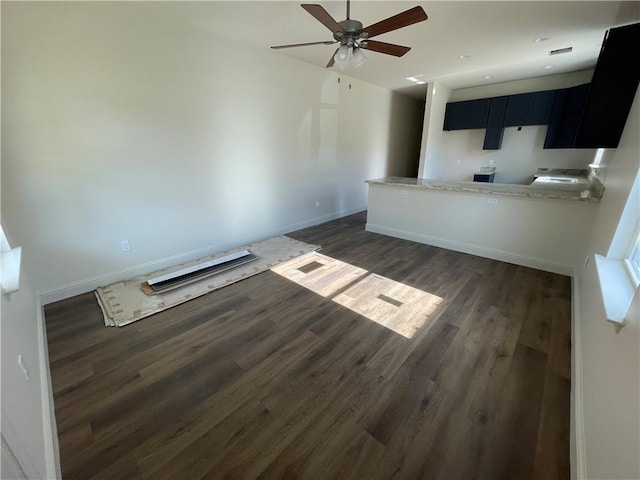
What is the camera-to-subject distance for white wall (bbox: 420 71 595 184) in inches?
196

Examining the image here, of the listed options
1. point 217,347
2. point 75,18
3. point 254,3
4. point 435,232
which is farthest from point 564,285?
point 75,18

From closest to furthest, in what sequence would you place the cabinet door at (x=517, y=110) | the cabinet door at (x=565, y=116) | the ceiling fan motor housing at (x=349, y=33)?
the ceiling fan motor housing at (x=349, y=33), the cabinet door at (x=565, y=116), the cabinet door at (x=517, y=110)

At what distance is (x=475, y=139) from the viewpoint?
19.5ft

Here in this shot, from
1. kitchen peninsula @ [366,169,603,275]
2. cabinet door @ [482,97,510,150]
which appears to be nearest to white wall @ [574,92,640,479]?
kitchen peninsula @ [366,169,603,275]

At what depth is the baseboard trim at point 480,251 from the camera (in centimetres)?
302

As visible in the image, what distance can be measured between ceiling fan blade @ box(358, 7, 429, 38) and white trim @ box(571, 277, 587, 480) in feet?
7.85

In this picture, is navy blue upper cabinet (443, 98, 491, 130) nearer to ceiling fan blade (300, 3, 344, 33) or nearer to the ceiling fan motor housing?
the ceiling fan motor housing

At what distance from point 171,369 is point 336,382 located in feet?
3.56

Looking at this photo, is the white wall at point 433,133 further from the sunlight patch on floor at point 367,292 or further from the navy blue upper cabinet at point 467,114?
the sunlight patch on floor at point 367,292

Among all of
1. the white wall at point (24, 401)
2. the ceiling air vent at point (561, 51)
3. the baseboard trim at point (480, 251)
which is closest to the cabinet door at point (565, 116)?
the ceiling air vent at point (561, 51)

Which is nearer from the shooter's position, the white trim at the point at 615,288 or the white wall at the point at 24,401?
the white wall at the point at 24,401

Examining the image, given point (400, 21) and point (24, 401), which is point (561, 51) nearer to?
point (400, 21)

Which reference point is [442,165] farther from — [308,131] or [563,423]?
[563,423]

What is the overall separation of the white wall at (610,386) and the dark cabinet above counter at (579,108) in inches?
25.8
